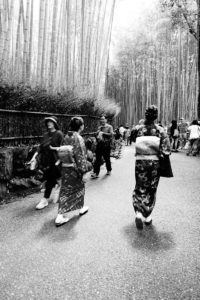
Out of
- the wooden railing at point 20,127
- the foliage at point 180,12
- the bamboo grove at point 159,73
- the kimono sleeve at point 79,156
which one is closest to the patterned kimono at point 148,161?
the kimono sleeve at point 79,156

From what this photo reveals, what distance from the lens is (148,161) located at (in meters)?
2.85

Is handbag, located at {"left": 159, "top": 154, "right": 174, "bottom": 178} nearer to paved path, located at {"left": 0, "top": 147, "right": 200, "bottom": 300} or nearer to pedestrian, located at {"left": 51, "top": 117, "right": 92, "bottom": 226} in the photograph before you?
paved path, located at {"left": 0, "top": 147, "right": 200, "bottom": 300}

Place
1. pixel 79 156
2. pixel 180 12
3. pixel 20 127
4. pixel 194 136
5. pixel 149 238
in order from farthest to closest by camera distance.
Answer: pixel 180 12 → pixel 194 136 → pixel 20 127 → pixel 79 156 → pixel 149 238

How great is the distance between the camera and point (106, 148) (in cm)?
567

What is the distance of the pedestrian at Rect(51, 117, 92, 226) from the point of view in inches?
116

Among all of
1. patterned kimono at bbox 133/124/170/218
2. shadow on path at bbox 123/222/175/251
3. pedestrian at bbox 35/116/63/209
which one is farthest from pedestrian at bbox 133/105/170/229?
pedestrian at bbox 35/116/63/209

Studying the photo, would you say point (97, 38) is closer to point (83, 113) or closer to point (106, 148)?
point (83, 113)

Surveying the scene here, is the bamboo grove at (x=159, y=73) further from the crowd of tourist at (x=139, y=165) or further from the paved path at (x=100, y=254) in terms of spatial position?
the paved path at (x=100, y=254)

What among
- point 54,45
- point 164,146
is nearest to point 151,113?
point 164,146

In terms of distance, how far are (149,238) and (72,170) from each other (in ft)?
3.60

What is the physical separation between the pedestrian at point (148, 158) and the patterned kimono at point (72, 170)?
64 centimetres

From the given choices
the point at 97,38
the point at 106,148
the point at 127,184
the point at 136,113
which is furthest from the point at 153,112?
the point at 136,113

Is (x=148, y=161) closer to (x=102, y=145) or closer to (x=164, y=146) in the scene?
(x=164, y=146)

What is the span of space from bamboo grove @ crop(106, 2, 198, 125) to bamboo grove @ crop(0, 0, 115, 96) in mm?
4941
